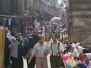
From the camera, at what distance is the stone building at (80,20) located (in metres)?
21.7

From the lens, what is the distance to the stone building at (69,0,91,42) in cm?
2172

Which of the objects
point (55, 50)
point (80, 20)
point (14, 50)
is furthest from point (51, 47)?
point (80, 20)

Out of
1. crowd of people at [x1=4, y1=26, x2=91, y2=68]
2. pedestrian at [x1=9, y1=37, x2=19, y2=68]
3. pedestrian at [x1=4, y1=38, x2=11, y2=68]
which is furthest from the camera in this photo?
pedestrian at [x1=4, y1=38, x2=11, y2=68]

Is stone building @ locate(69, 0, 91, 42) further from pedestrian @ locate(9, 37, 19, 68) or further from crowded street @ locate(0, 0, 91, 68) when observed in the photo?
pedestrian @ locate(9, 37, 19, 68)

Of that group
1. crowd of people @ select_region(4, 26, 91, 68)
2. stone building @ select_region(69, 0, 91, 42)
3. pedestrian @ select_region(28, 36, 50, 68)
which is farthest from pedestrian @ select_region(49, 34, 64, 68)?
stone building @ select_region(69, 0, 91, 42)

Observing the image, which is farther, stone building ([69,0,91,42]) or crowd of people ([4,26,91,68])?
stone building ([69,0,91,42])

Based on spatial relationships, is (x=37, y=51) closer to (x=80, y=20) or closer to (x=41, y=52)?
(x=41, y=52)

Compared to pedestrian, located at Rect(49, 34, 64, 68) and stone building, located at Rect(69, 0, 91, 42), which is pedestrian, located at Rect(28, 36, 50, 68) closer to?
pedestrian, located at Rect(49, 34, 64, 68)

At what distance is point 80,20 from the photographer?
858 inches

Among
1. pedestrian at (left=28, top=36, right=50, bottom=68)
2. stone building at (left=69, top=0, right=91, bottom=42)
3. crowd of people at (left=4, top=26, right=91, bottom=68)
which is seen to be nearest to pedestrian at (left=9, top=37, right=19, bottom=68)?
crowd of people at (left=4, top=26, right=91, bottom=68)

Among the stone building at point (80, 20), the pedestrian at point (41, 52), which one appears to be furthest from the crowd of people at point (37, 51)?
the stone building at point (80, 20)

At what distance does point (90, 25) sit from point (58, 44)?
11.3 m

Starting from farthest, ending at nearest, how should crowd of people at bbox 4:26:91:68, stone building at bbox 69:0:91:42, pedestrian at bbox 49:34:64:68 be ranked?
stone building at bbox 69:0:91:42, pedestrian at bbox 49:34:64:68, crowd of people at bbox 4:26:91:68

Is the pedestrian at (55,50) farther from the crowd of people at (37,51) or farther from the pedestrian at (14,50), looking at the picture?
the pedestrian at (14,50)
